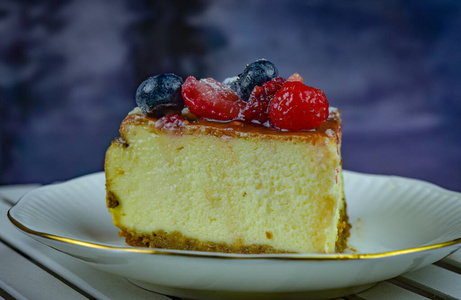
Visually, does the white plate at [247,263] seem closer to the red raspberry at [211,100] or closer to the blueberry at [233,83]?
the red raspberry at [211,100]

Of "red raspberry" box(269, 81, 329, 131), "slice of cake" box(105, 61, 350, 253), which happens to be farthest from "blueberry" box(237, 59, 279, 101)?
"red raspberry" box(269, 81, 329, 131)

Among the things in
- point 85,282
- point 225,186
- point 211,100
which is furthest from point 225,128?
point 85,282

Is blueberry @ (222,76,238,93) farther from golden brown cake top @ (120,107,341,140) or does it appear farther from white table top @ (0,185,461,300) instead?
white table top @ (0,185,461,300)

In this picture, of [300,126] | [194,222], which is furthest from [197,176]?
[300,126]

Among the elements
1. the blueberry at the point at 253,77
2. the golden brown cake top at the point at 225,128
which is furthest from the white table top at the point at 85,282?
the blueberry at the point at 253,77

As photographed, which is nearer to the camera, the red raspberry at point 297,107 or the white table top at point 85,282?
the white table top at point 85,282

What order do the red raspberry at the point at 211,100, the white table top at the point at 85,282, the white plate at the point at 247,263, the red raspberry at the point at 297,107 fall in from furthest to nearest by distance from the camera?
the red raspberry at the point at 211,100
the red raspberry at the point at 297,107
the white table top at the point at 85,282
the white plate at the point at 247,263
